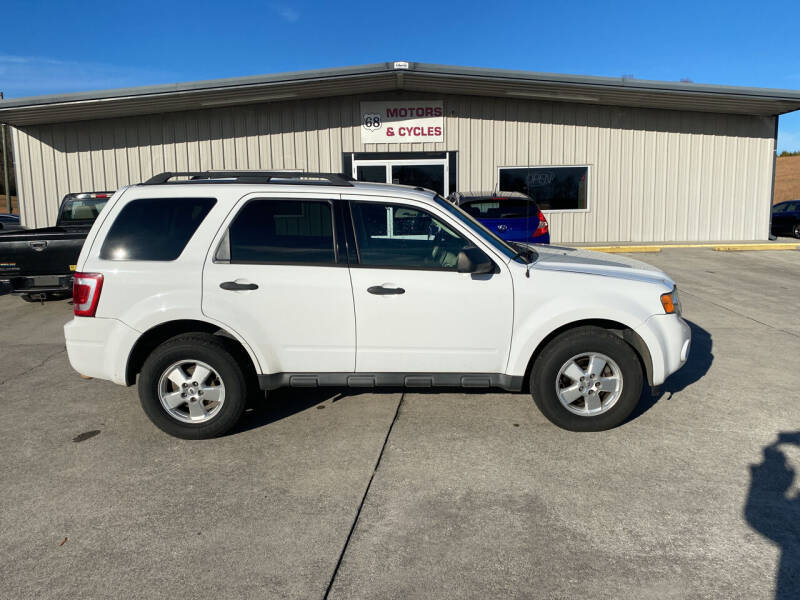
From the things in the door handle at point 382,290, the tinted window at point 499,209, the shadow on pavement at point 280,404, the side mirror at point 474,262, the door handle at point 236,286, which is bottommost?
the shadow on pavement at point 280,404

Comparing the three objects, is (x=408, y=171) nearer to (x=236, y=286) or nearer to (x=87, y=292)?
(x=236, y=286)

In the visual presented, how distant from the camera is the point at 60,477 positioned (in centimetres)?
384

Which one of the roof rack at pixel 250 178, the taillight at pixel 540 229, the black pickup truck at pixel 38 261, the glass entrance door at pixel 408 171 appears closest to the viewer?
the roof rack at pixel 250 178

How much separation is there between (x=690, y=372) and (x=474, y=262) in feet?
9.62

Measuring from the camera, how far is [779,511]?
3.30 meters

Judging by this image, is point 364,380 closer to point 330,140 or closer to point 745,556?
point 745,556

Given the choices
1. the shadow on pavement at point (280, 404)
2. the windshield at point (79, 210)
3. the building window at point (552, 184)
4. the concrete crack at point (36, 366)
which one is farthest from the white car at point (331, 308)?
the building window at point (552, 184)

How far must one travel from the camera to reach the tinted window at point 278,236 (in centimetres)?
434

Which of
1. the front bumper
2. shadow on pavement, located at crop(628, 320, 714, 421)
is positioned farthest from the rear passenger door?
shadow on pavement, located at crop(628, 320, 714, 421)

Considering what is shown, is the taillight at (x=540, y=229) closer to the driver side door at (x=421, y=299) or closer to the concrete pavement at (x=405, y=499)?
the concrete pavement at (x=405, y=499)

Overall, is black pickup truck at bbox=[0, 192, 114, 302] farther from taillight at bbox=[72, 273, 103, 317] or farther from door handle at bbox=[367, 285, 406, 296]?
door handle at bbox=[367, 285, 406, 296]

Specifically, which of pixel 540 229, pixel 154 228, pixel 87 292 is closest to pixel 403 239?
pixel 154 228

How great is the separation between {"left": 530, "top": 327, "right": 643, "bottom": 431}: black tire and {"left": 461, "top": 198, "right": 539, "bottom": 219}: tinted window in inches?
254

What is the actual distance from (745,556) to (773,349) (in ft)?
14.4
